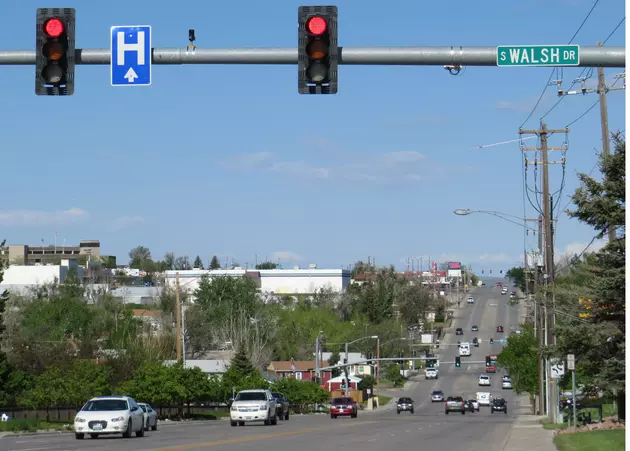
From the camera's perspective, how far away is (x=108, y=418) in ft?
→ 111

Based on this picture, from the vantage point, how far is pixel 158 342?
93312 millimetres

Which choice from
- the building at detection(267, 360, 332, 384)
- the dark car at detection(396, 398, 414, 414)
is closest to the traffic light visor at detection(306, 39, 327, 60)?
the dark car at detection(396, 398, 414, 414)

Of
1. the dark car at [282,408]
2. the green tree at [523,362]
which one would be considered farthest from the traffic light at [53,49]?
the green tree at [523,362]

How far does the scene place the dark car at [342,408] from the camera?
6581cm

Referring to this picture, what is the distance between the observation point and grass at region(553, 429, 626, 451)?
87.7ft

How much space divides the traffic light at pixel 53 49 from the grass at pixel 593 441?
53.3ft

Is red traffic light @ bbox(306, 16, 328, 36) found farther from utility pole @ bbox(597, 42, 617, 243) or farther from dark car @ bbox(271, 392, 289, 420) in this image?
dark car @ bbox(271, 392, 289, 420)

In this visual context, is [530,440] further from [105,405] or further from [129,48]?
[129,48]

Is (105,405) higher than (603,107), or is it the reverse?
(603,107)

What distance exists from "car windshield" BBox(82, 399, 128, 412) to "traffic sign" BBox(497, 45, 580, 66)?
881 inches

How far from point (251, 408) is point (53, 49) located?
31.1m

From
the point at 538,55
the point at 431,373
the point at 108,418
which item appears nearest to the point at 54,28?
the point at 538,55

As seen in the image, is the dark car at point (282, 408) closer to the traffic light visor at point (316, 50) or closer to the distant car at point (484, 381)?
the traffic light visor at point (316, 50)

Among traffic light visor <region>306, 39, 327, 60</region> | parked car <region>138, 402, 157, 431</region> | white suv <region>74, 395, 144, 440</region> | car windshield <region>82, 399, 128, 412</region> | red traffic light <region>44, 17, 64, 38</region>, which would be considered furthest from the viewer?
parked car <region>138, 402, 157, 431</region>
